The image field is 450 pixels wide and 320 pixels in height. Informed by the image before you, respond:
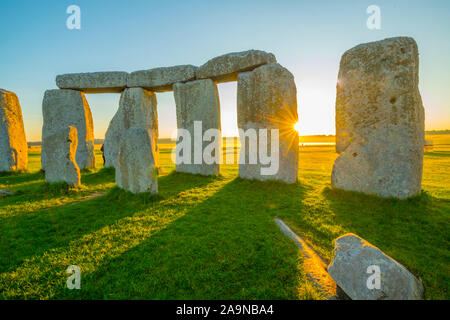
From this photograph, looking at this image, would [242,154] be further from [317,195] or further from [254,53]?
[254,53]

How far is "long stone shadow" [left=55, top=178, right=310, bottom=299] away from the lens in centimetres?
218

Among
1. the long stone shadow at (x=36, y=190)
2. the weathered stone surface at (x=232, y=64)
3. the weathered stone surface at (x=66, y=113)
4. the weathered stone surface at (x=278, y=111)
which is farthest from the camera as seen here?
the weathered stone surface at (x=66, y=113)

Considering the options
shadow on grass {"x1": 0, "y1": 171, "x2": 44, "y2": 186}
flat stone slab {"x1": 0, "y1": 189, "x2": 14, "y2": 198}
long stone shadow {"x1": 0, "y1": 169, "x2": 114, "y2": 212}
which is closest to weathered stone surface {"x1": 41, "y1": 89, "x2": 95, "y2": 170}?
shadow on grass {"x1": 0, "y1": 171, "x2": 44, "y2": 186}

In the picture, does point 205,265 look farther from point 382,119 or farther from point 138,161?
point 382,119

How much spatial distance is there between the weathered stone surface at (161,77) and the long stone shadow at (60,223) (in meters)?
5.08

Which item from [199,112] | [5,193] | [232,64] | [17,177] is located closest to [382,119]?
[232,64]

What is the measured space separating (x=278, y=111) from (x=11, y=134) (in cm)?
1151

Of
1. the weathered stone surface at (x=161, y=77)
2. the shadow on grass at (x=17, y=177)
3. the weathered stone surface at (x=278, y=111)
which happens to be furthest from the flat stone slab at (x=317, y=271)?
the shadow on grass at (x=17, y=177)

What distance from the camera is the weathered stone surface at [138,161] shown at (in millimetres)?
5195

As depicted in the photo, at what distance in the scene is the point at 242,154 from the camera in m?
7.16

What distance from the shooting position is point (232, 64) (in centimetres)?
722

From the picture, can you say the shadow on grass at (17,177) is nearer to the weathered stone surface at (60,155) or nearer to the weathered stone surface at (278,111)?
the weathered stone surface at (60,155)
